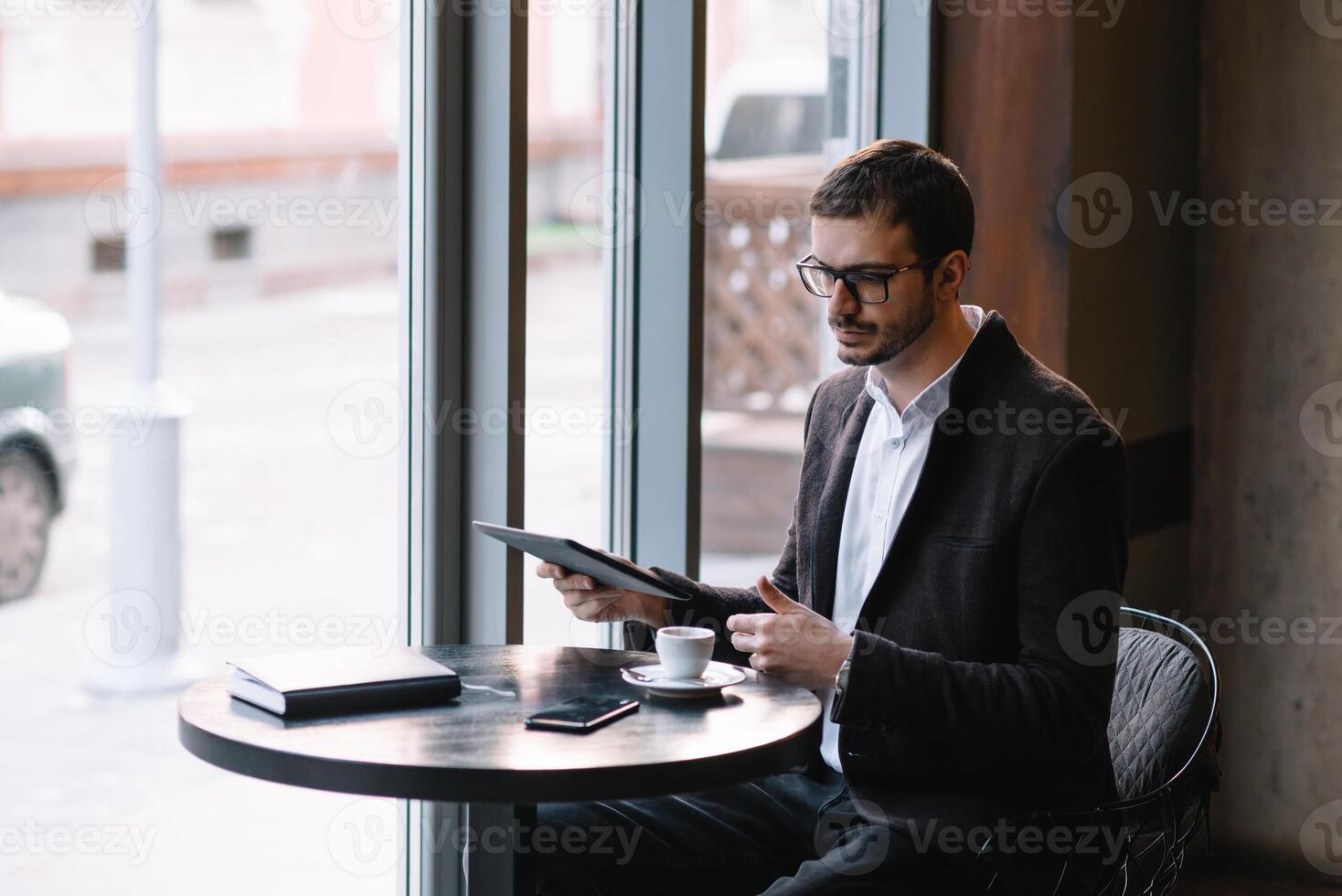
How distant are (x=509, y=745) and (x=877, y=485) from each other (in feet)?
2.33

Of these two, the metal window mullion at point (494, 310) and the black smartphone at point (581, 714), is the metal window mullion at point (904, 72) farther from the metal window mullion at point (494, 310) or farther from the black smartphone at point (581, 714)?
the black smartphone at point (581, 714)

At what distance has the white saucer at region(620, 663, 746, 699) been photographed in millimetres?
1602

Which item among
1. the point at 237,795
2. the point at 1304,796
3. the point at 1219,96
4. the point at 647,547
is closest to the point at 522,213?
the point at 647,547

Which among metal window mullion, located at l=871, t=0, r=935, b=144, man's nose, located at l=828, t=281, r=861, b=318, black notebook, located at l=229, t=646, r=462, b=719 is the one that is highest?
metal window mullion, located at l=871, t=0, r=935, b=144

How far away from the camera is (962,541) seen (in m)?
1.74

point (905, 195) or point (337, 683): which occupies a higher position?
point (905, 195)

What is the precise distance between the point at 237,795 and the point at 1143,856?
1.22 m

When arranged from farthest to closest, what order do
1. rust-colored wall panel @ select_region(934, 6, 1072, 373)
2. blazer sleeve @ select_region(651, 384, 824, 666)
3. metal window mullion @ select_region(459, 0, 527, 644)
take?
1. rust-colored wall panel @ select_region(934, 6, 1072, 373)
2. metal window mullion @ select_region(459, 0, 527, 644)
3. blazer sleeve @ select_region(651, 384, 824, 666)

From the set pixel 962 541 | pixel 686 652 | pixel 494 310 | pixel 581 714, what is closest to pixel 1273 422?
pixel 962 541

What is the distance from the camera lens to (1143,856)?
180 centimetres

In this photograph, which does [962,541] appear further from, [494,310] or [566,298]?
[566,298]

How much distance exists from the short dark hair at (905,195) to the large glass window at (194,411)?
2.22 feet

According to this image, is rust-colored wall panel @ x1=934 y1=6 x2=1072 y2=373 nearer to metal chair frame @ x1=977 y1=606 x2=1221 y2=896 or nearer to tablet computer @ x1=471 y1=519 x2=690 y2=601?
metal chair frame @ x1=977 y1=606 x2=1221 y2=896

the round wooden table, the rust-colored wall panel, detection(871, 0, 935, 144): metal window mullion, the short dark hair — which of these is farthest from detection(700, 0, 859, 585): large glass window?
the round wooden table
